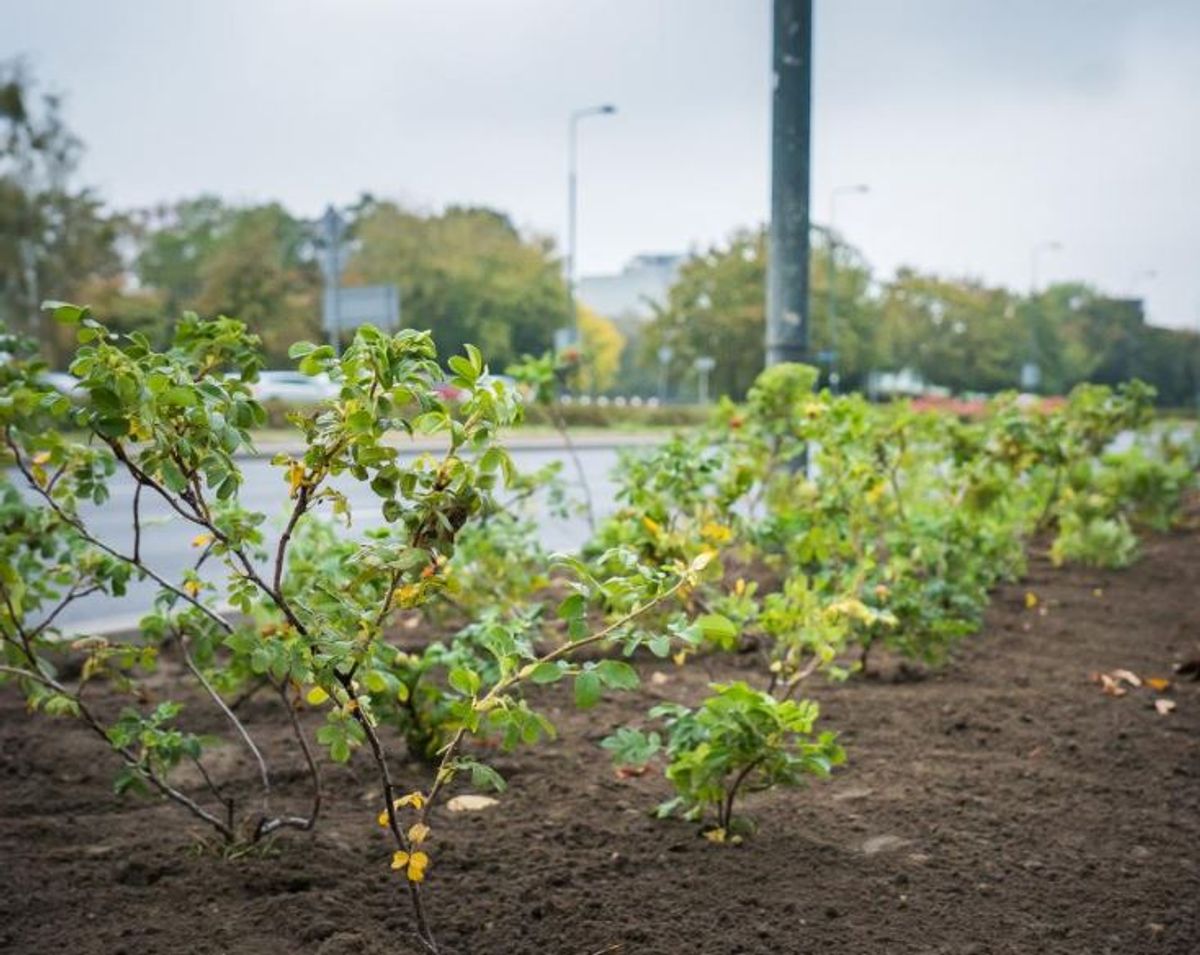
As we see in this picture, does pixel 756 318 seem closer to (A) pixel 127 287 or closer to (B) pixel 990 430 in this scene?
(A) pixel 127 287

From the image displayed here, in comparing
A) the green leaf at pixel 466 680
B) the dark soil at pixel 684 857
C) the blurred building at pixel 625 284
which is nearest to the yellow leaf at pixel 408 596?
the green leaf at pixel 466 680

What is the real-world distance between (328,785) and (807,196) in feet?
11.3

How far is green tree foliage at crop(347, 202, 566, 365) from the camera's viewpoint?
35781mm

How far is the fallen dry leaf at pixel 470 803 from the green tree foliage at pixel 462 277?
30.7 meters

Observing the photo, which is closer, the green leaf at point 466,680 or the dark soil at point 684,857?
the green leaf at point 466,680

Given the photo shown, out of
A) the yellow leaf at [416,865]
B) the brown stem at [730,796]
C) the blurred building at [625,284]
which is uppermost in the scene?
the blurred building at [625,284]

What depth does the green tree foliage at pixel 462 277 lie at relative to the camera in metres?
35.8

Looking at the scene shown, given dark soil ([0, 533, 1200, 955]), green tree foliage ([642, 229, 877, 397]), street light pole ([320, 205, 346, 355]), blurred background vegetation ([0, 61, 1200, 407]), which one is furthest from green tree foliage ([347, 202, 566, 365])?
dark soil ([0, 533, 1200, 955])

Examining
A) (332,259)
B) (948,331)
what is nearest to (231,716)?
(332,259)

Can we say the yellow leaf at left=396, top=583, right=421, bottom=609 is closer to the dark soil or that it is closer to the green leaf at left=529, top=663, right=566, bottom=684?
the green leaf at left=529, top=663, right=566, bottom=684

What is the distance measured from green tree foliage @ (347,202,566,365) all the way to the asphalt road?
19328 millimetres

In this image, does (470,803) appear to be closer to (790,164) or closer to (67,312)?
(67,312)

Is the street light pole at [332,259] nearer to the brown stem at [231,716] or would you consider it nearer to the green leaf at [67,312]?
the brown stem at [231,716]

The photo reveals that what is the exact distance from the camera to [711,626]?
171 centimetres
